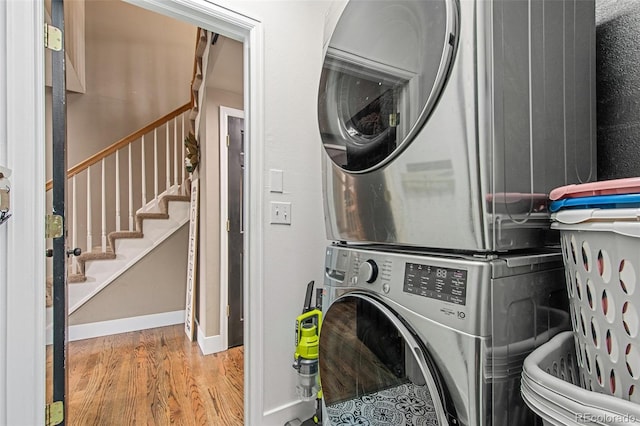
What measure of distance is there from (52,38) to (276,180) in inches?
39.8

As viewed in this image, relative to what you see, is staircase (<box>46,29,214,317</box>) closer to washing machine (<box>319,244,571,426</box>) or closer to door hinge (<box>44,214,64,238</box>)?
door hinge (<box>44,214,64,238</box>)

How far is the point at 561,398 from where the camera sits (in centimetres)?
54

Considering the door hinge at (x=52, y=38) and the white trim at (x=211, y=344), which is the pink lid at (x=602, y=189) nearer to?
the door hinge at (x=52, y=38)

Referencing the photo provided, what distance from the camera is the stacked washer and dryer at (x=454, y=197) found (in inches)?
26.4

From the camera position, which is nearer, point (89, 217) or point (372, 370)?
point (372, 370)

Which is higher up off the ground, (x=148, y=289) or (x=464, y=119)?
(x=464, y=119)

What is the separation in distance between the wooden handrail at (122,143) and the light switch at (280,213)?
2.94 metres

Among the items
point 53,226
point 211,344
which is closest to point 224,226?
point 211,344

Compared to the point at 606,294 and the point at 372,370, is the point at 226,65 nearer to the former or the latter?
the point at 372,370

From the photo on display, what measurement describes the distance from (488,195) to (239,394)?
193 centimetres

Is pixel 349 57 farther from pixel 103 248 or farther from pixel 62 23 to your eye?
pixel 103 248

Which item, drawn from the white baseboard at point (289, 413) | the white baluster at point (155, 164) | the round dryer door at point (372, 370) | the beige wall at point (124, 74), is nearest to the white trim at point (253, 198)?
the white baseboard at point (289, 413)

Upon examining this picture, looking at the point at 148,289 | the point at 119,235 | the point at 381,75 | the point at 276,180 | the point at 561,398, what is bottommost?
the point at 148,289

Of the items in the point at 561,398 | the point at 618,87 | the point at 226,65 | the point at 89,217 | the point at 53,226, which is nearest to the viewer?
the point at 561,398
